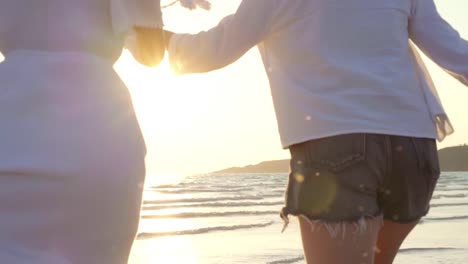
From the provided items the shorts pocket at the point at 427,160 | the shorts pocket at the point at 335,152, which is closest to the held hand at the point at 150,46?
the shorts pocket at the point at 335,152

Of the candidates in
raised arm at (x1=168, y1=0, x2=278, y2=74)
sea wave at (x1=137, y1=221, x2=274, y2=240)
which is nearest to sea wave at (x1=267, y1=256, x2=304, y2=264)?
sea wave at (x1=137, y1=221, x2=274, y2=240)

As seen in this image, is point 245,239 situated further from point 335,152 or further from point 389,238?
point 335,152

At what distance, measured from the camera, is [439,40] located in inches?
112

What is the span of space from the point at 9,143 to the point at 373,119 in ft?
4.17

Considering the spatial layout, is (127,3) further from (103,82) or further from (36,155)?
(36,155)

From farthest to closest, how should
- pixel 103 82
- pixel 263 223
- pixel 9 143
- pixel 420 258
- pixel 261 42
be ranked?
pixel 263 223 < pixel 420 258 < pixel 261 42 < pixel 103 82 < pixel 9 143

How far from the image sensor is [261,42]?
2.76m

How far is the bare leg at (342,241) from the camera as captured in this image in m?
2.45

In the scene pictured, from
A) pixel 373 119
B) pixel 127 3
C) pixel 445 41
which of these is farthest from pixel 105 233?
pixel 445 41

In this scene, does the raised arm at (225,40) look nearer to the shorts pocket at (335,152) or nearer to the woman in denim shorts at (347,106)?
the woman in denim shorts at (347,106)

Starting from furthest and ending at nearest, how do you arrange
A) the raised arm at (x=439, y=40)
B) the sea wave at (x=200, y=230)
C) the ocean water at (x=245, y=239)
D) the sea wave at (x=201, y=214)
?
the sea wave at (x=201, y=214)
the sea wave at (x=200, y=230)
the ocean water at (x=245, y=239)
the raised arm at (x=439, y=40)

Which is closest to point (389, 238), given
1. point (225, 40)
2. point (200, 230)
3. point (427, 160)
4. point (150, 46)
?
point (427, 160)

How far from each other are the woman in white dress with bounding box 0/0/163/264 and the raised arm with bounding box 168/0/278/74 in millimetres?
854

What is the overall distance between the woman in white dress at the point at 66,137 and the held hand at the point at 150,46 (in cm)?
6
